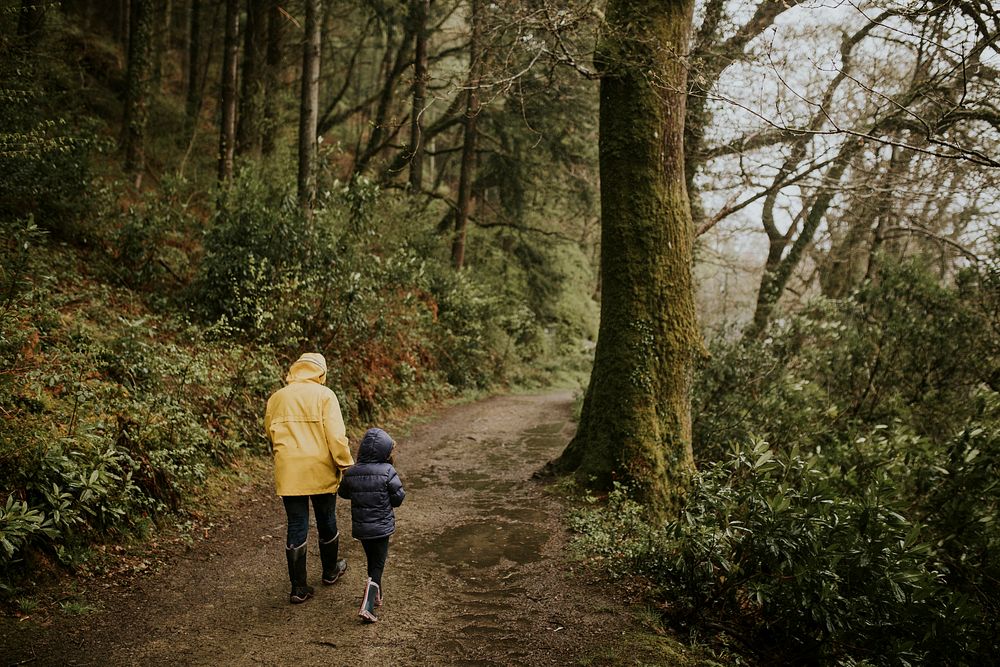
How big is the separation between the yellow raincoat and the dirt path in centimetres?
95

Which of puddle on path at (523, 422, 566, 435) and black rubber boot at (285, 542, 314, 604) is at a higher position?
black rubber boot at (285, 542, 314, 604)

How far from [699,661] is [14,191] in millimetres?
11041

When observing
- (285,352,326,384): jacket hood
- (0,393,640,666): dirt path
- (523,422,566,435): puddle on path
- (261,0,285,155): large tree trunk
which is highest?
(261,0,285,155): large tree trunk

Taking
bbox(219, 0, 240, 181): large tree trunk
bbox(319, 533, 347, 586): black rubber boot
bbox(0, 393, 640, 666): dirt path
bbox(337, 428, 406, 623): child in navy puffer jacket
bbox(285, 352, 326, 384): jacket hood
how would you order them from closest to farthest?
bbox(0, 393, 640, 666): dirt path < bbox(337, 428, 406, 623): child in navy puffer jacket < bbox(285, 352, 326, 384): jacket hood < bbox(319, 533, 347, 586): black rubber boot < bbox(219, 0, 240, 181): large tree trunk

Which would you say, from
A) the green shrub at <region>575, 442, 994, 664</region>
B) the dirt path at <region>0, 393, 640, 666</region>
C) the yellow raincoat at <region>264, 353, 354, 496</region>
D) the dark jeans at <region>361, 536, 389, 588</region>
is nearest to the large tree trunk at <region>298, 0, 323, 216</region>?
the dirt path at <region>0, 393, 640, 666</region>

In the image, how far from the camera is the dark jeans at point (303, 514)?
4.35 metres

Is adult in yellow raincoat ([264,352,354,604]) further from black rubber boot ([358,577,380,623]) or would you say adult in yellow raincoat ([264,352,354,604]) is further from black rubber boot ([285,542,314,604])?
black rubber boot ([358,577,380,623])

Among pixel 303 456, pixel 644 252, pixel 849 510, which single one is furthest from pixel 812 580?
pixel 644 252

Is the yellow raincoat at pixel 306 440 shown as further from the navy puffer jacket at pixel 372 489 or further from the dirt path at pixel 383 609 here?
the dirt path at pixel 383 609

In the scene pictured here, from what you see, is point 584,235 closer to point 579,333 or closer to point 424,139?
point 579,333

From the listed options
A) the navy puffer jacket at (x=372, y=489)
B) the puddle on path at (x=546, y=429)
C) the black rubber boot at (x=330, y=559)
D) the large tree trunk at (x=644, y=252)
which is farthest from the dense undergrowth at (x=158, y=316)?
the large tree trunk at (x=644, y=252)

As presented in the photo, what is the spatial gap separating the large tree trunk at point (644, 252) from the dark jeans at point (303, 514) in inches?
140

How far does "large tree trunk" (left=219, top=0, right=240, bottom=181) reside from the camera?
42.8 feet

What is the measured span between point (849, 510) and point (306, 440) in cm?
425
